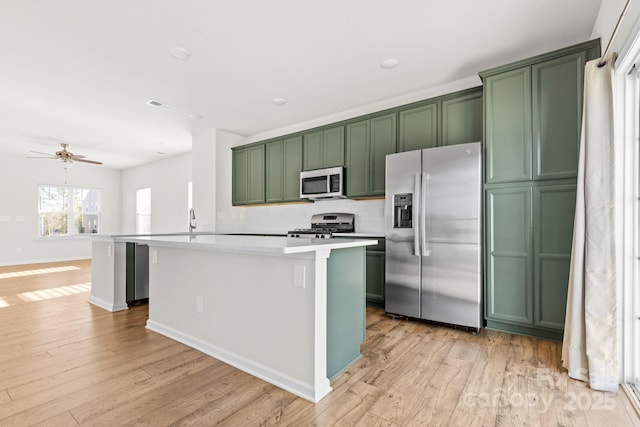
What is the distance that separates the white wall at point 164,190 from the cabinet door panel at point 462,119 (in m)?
5.78

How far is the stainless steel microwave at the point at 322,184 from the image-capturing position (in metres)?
4.18

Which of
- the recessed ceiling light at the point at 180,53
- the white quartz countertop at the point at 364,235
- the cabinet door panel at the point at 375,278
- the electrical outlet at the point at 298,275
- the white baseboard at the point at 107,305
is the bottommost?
the white baseboard at the point at 107,305

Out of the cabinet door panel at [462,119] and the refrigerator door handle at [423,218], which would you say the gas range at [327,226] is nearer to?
the refrigerator door handle at [423,218]

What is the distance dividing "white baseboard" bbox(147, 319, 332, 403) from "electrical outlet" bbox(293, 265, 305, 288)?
0.57m

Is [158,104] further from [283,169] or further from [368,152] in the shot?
[368,152]

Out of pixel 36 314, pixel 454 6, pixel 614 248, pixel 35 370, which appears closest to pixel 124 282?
pixel 36 314

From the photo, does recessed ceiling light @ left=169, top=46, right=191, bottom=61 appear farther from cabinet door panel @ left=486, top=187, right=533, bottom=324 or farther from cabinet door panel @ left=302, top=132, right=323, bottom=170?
cabinet door panel @ left=486, top=187, right=533, bottom=324

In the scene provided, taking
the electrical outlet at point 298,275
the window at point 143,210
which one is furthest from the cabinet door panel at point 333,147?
the window at point 143,210

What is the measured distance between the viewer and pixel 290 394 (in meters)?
1.81

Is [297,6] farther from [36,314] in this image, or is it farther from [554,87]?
[36,314]

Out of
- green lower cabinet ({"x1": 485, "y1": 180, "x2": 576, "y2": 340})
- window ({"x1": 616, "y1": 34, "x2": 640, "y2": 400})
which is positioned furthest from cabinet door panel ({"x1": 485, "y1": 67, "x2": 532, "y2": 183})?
window ({"x1": 616, "y1": 34, "x2": 640, "y2": 400})

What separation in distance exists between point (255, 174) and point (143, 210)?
4994mm

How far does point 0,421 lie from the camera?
1569 millimetres

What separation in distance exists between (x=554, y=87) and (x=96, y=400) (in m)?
3.95
